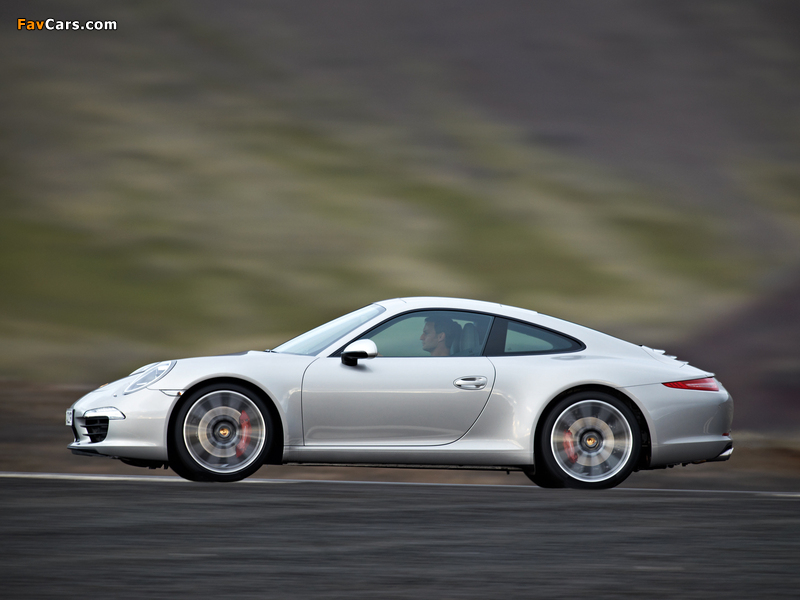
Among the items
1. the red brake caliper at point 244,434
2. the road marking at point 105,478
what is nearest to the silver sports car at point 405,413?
the red brake caliper at point 244,434

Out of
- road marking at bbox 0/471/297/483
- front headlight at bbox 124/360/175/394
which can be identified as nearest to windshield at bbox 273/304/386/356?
front headlight at bbox 124/360/175/394

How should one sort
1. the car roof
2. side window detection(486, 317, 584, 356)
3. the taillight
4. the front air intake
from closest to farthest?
the front air intake, the taillight, side window detection(486, 317, 584, 356), the car roof

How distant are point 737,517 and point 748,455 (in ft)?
14.6

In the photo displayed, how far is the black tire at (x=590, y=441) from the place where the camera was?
7.51 metres

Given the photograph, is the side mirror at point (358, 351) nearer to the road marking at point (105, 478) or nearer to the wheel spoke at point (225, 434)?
the wheel spoke at point (225, 434)

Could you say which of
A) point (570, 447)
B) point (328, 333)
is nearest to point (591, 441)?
point (570, 447)

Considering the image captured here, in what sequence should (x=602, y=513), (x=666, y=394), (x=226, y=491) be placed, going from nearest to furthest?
(x=602, y=513), (x=226, y=491), (x=666, y=394)

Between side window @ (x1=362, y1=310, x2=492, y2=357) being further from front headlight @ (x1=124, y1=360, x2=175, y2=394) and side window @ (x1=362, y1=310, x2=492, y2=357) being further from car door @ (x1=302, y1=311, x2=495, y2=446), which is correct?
front headlight @ (x1=124, y1=360, x2=175, y2=394)

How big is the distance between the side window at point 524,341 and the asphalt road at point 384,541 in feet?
3.14

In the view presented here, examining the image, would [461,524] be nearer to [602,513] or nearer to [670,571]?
[602,513]

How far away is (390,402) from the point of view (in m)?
7.45

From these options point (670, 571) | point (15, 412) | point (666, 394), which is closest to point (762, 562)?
point (670, 571)

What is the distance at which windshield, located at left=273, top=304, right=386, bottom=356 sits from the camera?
787cm

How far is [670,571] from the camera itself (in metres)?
4.95
